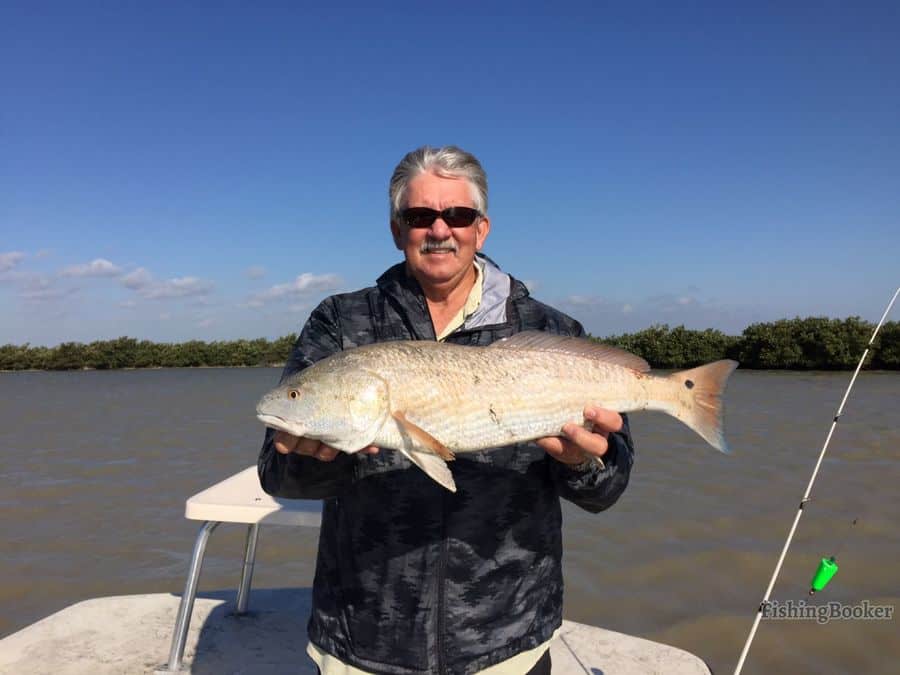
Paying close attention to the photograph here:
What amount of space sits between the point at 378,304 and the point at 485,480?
3.33 ft

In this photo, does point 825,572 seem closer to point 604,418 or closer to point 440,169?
point 604,418

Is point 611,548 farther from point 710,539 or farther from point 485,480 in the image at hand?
point 485,480

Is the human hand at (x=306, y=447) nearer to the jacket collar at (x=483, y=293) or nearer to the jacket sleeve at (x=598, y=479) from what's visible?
the jacket collar at (x=483, y=293)

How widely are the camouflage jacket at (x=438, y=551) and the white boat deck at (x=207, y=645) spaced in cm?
175

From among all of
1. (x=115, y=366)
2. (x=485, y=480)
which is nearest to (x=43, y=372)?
(x=115, y=366)

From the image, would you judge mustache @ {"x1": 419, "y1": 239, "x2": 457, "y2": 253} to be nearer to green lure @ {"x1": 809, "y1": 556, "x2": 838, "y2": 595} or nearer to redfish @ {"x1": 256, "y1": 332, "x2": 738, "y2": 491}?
redfish @ {"x1": 256, "y1": 332, "x2": 738, "y2": 491}

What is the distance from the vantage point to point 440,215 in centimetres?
292

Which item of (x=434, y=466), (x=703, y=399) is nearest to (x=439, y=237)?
(x=434, y=466)

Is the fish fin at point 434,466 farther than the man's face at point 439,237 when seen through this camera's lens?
No

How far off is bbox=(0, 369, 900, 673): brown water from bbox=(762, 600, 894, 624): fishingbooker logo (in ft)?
0.34

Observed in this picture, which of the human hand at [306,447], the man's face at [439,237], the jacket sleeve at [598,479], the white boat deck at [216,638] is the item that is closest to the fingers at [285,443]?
the human hand at [306,447]

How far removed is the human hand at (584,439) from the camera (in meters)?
2.69

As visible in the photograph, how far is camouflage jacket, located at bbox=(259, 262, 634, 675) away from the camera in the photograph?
2629mm

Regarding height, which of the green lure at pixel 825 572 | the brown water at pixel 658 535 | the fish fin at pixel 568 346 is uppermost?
the fish fin at pixel 568 346
